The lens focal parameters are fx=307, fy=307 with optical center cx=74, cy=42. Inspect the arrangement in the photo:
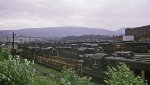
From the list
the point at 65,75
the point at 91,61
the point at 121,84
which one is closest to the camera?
the point at 65,75

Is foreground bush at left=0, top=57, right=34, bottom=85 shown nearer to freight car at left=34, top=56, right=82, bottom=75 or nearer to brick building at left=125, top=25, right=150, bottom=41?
freight car at left=34, top=56, right=82, bottom=75

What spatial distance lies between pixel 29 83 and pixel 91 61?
2775 centimetres

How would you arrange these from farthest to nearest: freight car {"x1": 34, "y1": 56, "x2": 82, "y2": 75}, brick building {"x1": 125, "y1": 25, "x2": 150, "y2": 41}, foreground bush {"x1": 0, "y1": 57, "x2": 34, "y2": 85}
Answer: brick building {"x1": 125, "y1": 25, "x2": 150, "y2": 41} < freight car {"x1": 34, "y1": 56, "x2": 82, "y2": 75} < foreground bush {"x1": 0, "y1": 57, "x2": 34, "y2": 85}

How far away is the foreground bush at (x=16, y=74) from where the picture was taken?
1405 cm

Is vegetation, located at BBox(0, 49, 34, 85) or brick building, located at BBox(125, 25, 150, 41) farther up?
brick building, located at BBox(125, 25, 150, 41)

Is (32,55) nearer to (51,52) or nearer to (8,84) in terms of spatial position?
(51,52)

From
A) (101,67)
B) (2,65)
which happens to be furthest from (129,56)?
(2,65)

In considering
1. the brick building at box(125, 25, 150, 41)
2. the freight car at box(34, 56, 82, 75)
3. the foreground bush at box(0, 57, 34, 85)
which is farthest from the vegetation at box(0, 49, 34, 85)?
the brick building at box(125, 25, 150, 41)

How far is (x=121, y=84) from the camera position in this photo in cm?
1273

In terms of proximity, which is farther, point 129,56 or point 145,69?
point 129,56

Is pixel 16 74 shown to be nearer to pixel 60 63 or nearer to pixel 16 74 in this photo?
pixel 16 74

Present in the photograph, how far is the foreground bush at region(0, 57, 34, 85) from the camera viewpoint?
14047mm

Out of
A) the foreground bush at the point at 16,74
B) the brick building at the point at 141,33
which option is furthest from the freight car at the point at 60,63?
the brick building at the point at 141,33

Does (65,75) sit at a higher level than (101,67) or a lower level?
higher
